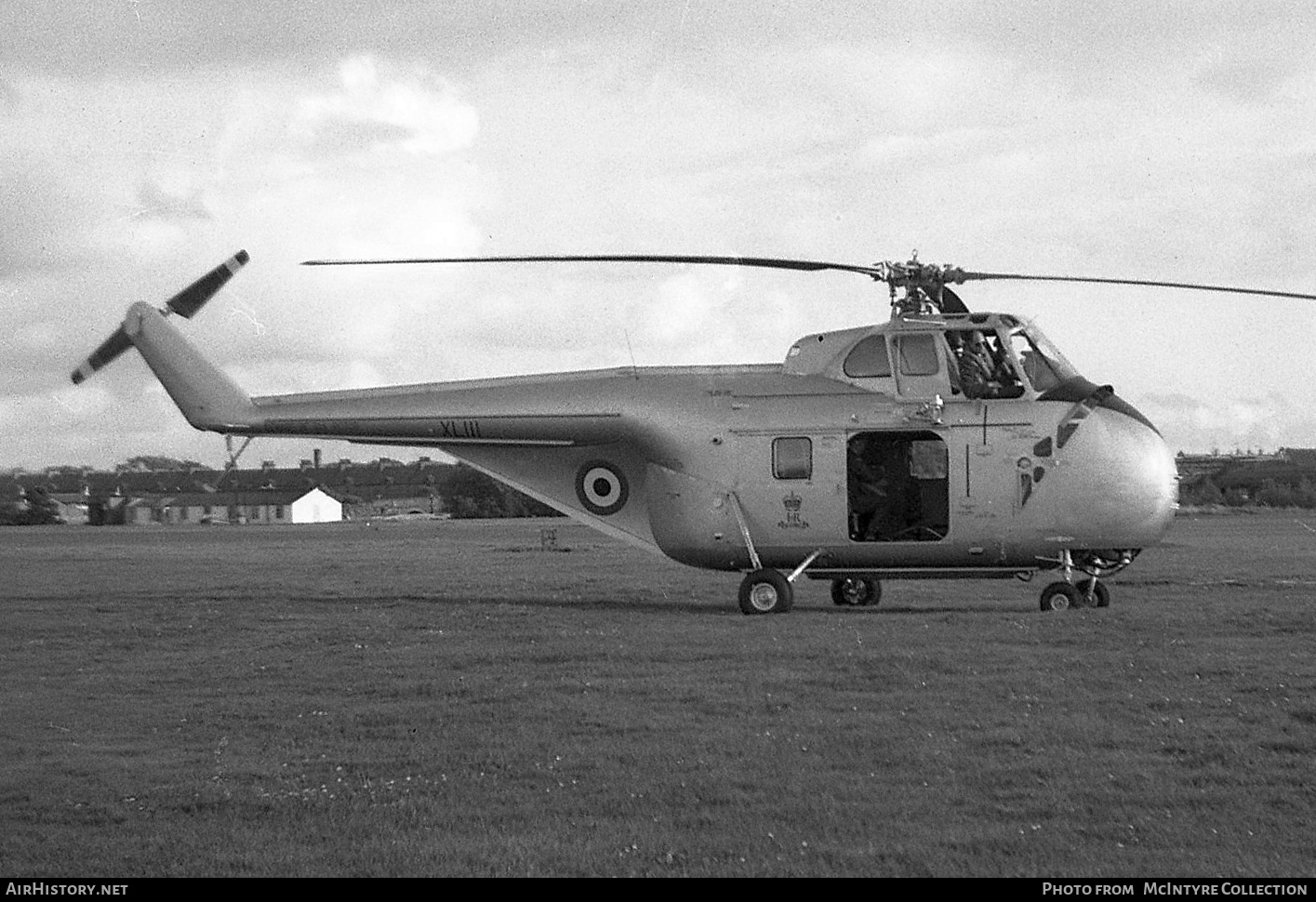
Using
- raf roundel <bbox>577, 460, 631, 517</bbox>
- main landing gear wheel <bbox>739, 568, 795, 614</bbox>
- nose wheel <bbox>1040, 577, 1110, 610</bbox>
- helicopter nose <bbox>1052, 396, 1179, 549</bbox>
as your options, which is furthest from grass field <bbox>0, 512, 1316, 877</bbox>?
raf roundel <bbox>577, 460, 631, 517</bbox>

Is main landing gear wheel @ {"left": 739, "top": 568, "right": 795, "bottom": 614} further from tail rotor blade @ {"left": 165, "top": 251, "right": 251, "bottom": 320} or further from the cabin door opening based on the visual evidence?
tail rotor blade @ {"left": 165, "top": 251, "right": 251, "bottom": 320}

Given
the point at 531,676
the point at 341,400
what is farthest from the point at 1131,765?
the point at 341,400

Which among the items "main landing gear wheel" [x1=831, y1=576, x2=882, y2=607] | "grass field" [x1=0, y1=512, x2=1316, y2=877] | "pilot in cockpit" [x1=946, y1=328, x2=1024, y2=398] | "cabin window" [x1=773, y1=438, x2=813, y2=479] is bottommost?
"grass field" [x1=0, y1=512, x2=1316, y2=877]

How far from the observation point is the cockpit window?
73.8ft

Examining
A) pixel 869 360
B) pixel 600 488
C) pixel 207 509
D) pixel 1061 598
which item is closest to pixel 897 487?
pixel 869 360

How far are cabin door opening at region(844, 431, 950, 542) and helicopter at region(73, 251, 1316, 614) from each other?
3 cm

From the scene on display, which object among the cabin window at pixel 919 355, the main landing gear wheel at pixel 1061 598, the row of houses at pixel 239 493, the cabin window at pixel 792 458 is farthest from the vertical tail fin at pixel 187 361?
the row of houses at pixel 239 493

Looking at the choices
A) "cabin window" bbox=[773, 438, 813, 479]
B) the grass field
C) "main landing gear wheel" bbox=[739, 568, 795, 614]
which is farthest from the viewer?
"cabin window" bbox=[773, 438, 813, 479]

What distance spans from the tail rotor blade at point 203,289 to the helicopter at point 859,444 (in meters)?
3.11

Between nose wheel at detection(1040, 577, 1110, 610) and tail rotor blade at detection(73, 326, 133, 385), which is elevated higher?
tail rotor blade at detection(73, 326, 133, 385)

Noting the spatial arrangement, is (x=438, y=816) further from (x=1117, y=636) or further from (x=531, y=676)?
(x=1117, y=636)

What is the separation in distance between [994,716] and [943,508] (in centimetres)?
1029

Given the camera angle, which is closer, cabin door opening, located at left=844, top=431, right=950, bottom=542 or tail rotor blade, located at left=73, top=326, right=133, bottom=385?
cabin door opening, located at left=844, top=431, right=950, bottom=542

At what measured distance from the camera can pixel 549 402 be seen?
936 inches
